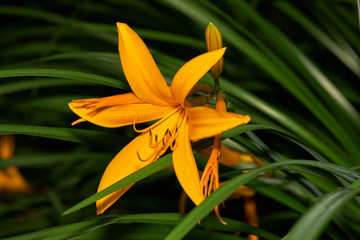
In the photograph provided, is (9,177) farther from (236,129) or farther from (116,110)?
(236,129)

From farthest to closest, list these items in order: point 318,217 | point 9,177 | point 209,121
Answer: point 9,177
point 209,121
point 318,217

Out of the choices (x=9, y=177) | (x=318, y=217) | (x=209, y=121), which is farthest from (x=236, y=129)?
(x=9, y=177)

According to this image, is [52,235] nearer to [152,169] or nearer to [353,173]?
[152,169]

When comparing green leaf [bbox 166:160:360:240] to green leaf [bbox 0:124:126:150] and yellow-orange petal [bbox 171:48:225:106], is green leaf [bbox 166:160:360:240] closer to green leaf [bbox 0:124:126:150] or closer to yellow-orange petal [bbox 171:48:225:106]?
yellow-orange petal [bbox 171:48:225:106]

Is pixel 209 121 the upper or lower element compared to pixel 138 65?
lower

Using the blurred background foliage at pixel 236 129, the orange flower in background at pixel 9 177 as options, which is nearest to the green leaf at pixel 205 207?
the blurred background foliage at pixel 236 129

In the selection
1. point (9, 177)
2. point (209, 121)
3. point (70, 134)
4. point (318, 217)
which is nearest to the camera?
point (318, 217)
